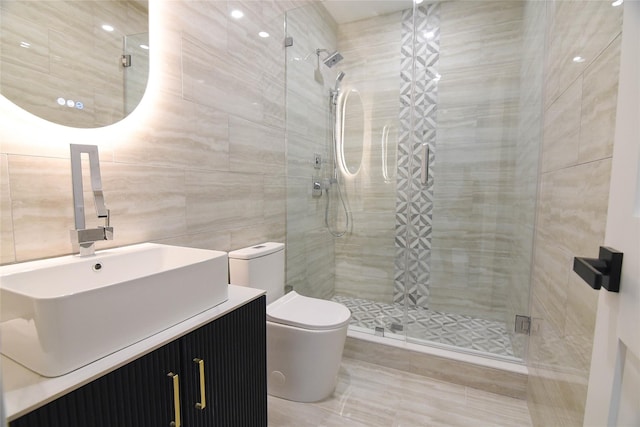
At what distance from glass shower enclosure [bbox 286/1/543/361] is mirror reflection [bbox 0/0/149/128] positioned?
47.6 inches

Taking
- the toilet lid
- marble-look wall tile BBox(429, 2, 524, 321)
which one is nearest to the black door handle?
the toilet lid

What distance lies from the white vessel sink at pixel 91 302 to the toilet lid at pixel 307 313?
2.15 feet

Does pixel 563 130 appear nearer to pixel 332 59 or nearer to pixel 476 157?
pixel 476 157

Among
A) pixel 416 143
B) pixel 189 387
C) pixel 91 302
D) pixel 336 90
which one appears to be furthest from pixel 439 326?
pixel 91 302

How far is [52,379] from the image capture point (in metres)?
0.69

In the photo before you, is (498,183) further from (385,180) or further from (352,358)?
(352,358)

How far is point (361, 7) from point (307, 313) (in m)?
2.45

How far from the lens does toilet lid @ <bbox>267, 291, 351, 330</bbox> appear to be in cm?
169

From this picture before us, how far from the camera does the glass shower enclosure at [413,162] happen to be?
2.36 meters

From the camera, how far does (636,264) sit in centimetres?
48

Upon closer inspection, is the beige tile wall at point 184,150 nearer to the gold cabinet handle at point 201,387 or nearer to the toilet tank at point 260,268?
the toilet tank at point 260,268

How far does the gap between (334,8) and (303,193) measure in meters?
1.57

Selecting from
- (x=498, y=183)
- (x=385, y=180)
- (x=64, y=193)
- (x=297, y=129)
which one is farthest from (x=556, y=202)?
(x=64, y=193)

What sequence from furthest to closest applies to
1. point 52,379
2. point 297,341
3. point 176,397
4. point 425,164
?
point 425,164 < point 297,341 < point 176,397 < point 52,379
